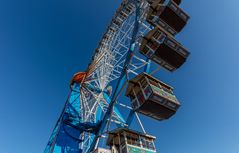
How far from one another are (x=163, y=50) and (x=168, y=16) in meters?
2.99

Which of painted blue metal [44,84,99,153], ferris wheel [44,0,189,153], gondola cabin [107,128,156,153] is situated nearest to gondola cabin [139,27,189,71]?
ferris wheel [44,0,189,153]

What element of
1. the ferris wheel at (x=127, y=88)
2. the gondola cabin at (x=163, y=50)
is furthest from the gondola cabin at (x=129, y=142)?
the gondola cabin at (x=163, y=50)

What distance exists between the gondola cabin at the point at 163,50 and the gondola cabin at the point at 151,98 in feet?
5.98

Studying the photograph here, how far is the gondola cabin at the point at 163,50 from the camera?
10742mm

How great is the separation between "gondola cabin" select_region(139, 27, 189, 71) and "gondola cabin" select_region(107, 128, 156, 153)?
4.60 metres

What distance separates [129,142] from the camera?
8.12 metres

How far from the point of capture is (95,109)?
15.9 meters

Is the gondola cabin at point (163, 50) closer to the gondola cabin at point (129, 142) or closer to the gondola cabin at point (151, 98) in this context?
the gondola cabin at point (151, 98)

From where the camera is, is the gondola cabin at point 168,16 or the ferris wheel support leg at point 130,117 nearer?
the ferris wheel support leg at point 130,117

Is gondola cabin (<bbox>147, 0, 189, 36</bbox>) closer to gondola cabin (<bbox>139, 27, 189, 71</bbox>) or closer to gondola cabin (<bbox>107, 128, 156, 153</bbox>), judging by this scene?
gondola cabin (<bbox>139, 27, 189, 71</bbox>)

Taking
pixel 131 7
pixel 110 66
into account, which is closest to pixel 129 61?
pixel 110 66

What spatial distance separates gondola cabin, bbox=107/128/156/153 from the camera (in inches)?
314

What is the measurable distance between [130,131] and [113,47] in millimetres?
10573

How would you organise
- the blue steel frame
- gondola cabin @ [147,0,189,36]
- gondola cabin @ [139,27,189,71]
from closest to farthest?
gondola cabin @ [139,27,189,71] < the blue steel frame < gondola cabin @ [147,0,189,36]
